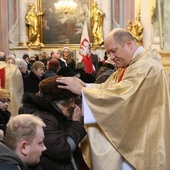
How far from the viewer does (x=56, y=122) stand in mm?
3316

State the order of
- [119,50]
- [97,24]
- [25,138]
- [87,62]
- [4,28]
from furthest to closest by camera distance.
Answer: [97,24]
[4,28]
[87,62]
[119,50]
[25,138]

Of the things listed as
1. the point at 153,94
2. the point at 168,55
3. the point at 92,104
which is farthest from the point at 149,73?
the point at 168,55

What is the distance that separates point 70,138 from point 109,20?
15571mm

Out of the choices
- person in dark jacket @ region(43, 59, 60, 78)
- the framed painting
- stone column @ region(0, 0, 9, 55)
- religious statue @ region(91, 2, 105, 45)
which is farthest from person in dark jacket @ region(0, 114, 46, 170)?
the framed painting

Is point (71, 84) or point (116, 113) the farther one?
point (116, 113)

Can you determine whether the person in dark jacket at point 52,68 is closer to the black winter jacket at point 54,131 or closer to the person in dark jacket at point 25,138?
the black winter jacket at point 54,131

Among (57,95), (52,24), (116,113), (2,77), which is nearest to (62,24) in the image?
(52,24)

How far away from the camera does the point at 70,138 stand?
332 cm

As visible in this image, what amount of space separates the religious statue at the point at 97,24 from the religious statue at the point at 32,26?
2.23 metres

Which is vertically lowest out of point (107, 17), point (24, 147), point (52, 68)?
point (52, 68)

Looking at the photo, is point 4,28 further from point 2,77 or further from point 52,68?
point 2,77

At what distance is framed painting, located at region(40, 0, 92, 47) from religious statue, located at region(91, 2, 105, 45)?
294 mm

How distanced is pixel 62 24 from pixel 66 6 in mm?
804

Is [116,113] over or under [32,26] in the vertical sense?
under
